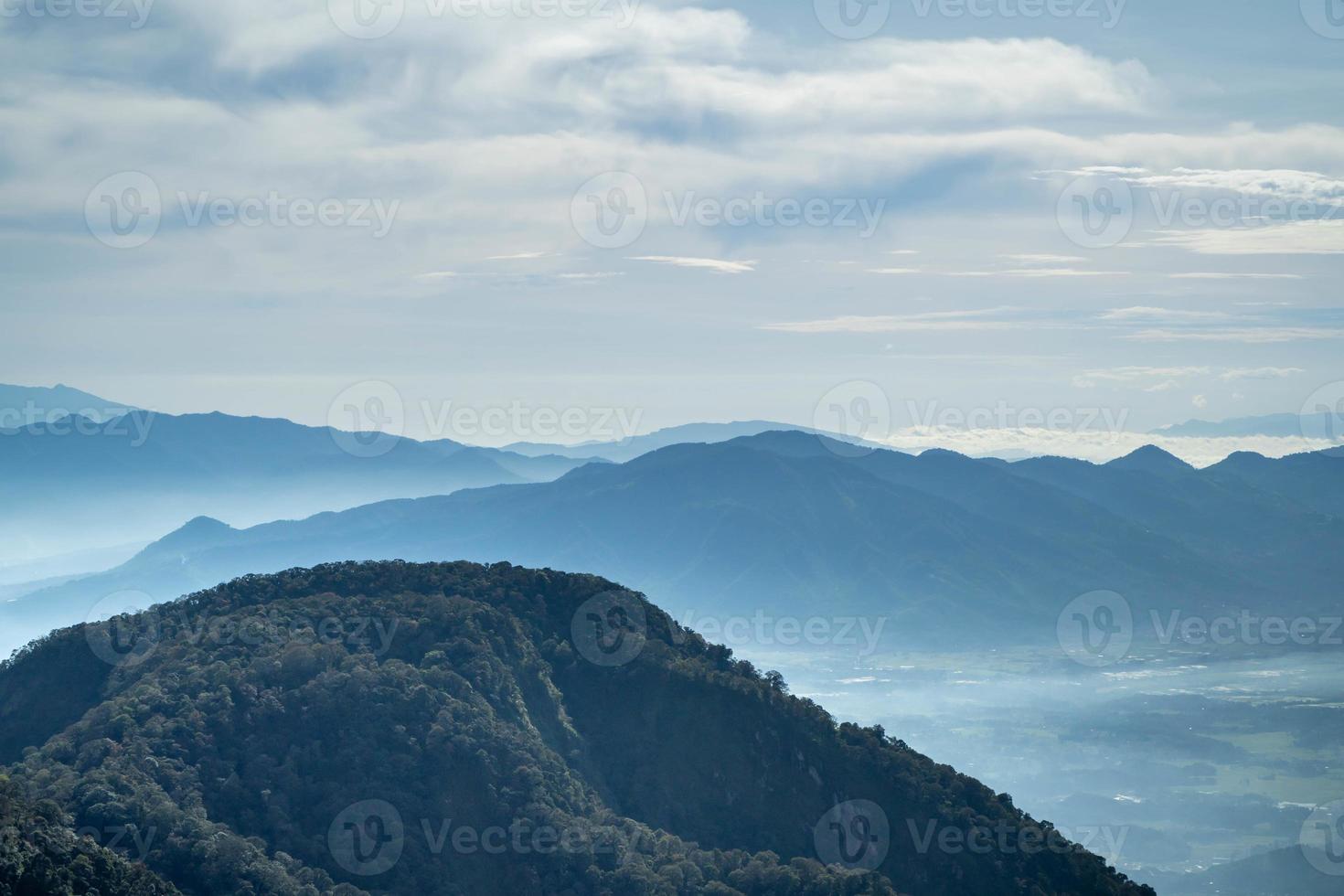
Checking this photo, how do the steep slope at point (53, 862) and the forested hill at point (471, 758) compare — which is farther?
the forested hill at point (471, 758)

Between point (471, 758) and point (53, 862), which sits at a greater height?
point (471, 758)

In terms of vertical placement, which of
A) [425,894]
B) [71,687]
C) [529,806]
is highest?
[71,687]

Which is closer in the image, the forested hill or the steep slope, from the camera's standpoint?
the steep slope

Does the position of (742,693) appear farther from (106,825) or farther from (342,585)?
(106,825)

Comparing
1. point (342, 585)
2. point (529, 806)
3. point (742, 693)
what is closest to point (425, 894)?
point (529, 806)

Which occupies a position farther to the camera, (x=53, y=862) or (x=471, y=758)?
(x=471, y=758)

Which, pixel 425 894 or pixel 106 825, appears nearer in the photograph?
pixel 106 825

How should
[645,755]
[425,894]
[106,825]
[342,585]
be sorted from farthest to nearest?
1. [342,585]
2. [645,755]
3. [425,894]
4. [106,825]

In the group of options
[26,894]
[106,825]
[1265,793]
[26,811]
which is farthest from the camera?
[1265,793]
